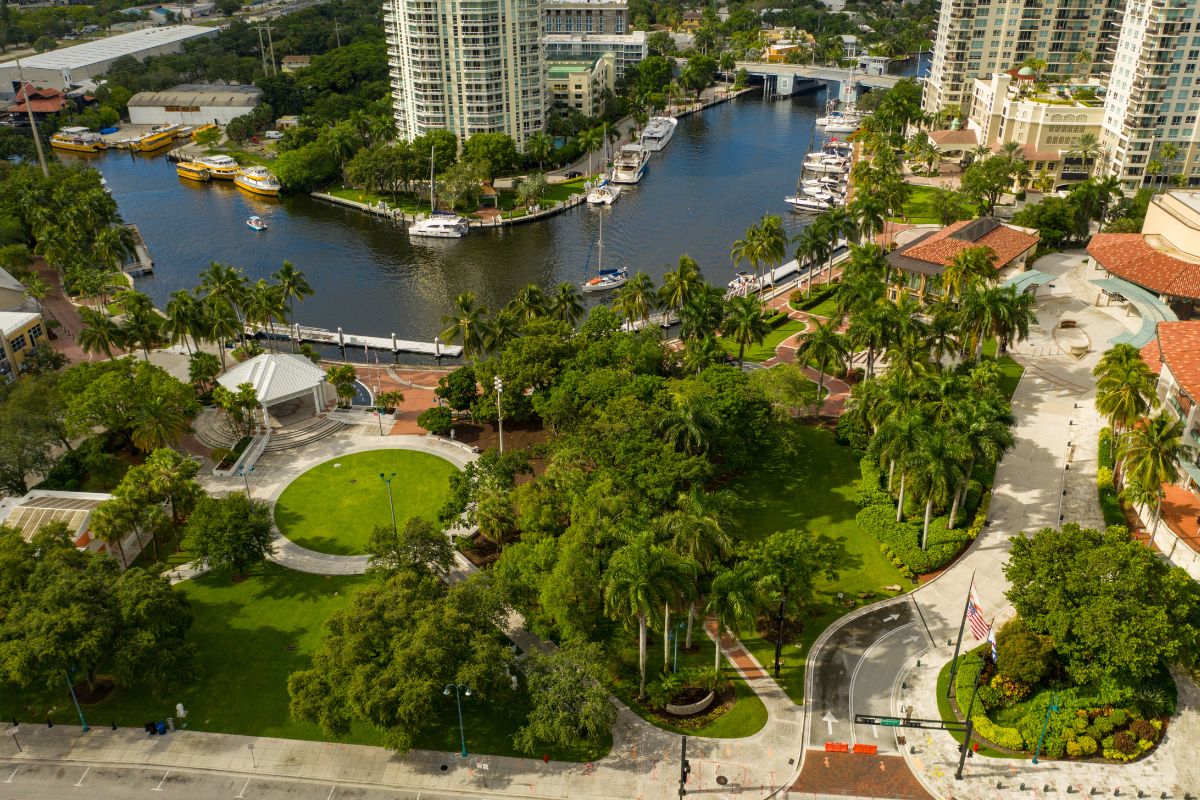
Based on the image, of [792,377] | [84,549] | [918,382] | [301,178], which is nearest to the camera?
[84,549]

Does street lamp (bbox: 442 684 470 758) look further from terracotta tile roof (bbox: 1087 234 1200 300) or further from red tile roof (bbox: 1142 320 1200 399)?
terracotta tile roof (bbox: 1087 234 1200 300)

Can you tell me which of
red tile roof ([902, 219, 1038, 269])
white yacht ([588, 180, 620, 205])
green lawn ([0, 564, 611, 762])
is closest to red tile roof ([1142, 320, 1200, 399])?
red tile roof ([902, 219, 1038, 269])

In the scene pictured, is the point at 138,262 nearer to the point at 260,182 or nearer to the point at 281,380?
the point at 260,182

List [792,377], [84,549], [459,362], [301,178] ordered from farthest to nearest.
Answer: [301,178], [459,362], [792,377], [84,549]

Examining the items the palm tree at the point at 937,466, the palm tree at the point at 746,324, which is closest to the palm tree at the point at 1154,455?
the palm tree at the point at 937,466

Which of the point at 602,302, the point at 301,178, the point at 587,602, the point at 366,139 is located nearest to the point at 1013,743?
the point at 587,602

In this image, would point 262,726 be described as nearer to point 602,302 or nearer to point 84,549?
point 84,549

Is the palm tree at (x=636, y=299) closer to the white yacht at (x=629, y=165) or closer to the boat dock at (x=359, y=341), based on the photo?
the boat dock at (x=359, y=341)
